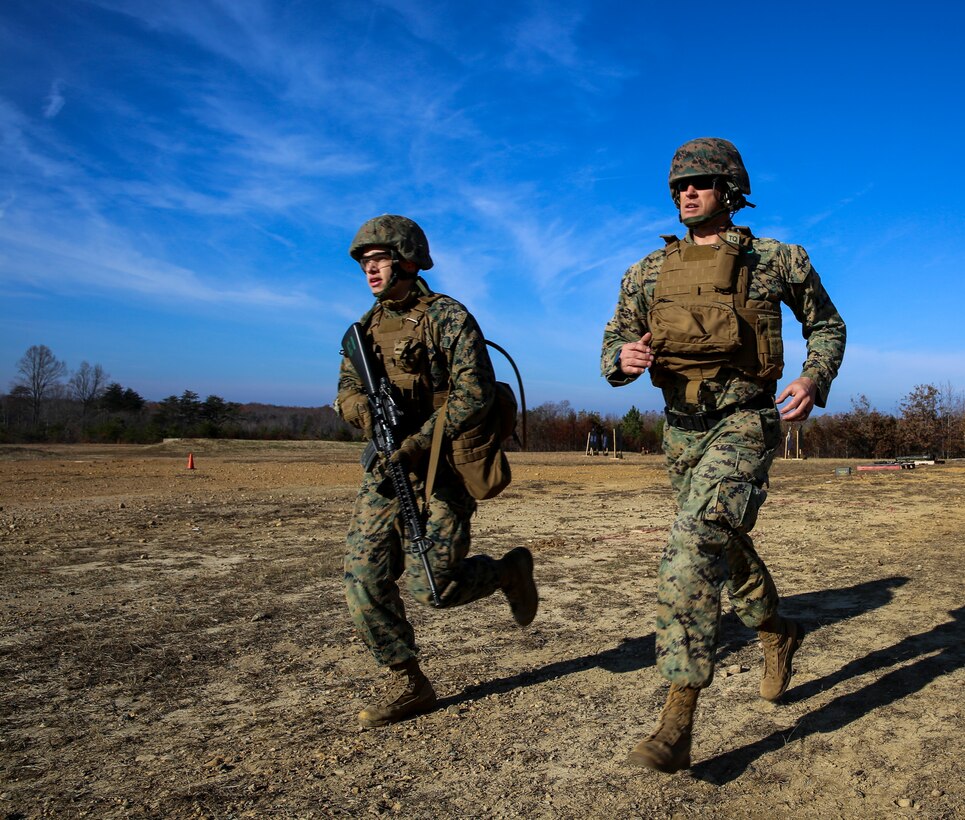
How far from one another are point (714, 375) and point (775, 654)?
1.31 meters

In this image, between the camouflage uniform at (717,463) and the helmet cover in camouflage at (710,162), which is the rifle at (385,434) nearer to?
the camouflage uniform at (717,463)

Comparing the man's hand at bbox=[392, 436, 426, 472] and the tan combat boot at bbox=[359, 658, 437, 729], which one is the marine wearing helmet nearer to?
the man's hand at bbox=[392, 436, 426, 472]

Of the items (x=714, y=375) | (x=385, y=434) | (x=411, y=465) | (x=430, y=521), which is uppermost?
(x=714, y=375)

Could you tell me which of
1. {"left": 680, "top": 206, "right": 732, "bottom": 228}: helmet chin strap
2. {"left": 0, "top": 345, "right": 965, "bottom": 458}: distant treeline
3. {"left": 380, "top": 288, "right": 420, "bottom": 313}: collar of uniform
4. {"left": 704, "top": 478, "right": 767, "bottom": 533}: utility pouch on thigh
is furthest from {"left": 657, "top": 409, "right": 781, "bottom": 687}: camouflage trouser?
{"left": 0, "top": 345, "right": 965, "bottom": 458}: distant treeline

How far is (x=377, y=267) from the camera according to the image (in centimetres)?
390

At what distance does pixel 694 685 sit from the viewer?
287cm

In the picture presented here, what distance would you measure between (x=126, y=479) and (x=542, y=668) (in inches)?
566

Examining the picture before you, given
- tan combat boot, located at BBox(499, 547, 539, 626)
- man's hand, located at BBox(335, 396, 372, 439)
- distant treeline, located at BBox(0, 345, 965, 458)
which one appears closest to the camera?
man's hand, located at BBox(335, 396, 372, 439)

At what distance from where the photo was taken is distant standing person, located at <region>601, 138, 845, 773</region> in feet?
9.80

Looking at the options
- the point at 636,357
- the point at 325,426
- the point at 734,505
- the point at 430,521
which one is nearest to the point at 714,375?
the point at 636,357

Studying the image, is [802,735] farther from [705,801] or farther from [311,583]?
[311,583]

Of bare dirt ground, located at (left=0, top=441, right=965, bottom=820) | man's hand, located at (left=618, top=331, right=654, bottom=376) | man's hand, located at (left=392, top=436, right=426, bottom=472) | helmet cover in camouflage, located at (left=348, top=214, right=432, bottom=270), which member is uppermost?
helmet cover in camouflage, located at (left=348, top=214, right=432, bottom=270)

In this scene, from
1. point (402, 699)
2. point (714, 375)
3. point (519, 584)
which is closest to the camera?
point (714, 375)

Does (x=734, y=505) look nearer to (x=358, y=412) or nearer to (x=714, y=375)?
(x=714, y=375)
